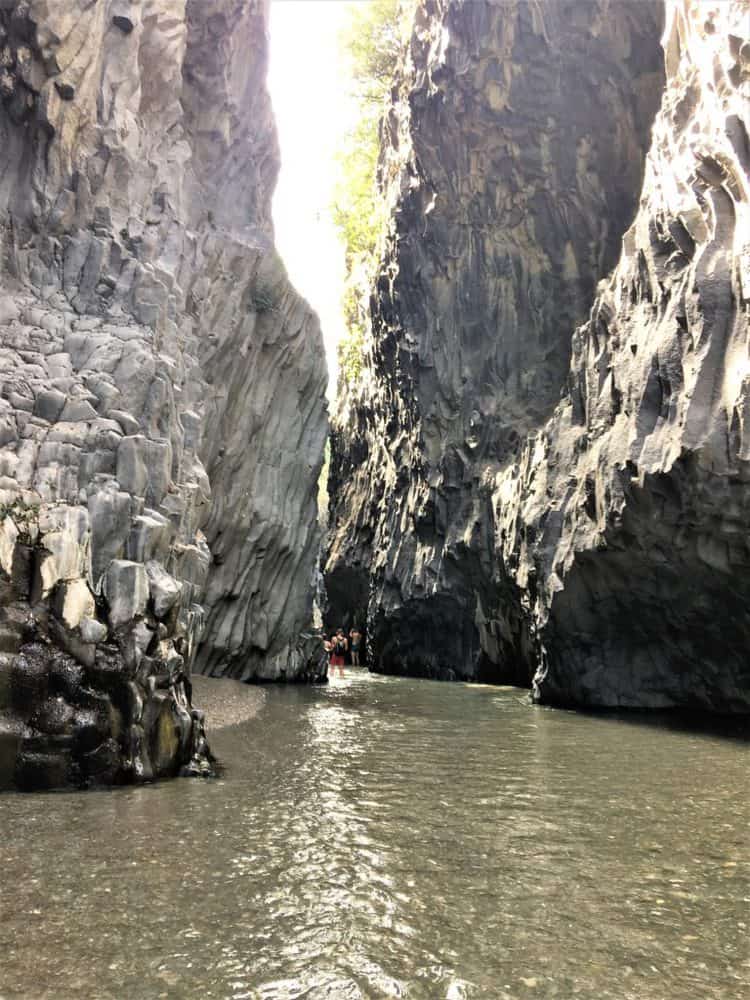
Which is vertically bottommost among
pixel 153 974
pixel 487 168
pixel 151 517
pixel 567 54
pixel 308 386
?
pixel 153 974

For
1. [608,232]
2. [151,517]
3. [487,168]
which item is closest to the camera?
[151,517]

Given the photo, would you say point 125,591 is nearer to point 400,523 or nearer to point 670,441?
point 670,441

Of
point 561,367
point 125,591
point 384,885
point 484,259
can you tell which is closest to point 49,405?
point 125,591

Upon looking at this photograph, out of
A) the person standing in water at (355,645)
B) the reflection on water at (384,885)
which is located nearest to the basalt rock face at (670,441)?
the reflection on water at (384,885)

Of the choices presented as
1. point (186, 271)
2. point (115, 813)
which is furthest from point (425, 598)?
point (115, 813)

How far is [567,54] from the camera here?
29422 millimetres

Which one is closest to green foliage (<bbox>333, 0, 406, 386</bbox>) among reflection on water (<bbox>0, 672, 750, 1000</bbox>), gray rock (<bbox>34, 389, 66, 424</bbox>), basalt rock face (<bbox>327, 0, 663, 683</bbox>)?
basalt rock face (<bbox>327, 0, 663, 683</bbox>)

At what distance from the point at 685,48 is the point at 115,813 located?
19.0 metres

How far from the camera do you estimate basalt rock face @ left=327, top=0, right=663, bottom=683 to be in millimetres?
28266

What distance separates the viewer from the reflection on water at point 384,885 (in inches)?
181

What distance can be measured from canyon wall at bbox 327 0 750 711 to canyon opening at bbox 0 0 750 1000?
0.45 ft

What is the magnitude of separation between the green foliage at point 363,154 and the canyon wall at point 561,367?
3.46m

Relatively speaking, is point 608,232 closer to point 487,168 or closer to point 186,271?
point 487,168

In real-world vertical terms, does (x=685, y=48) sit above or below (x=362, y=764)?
above
